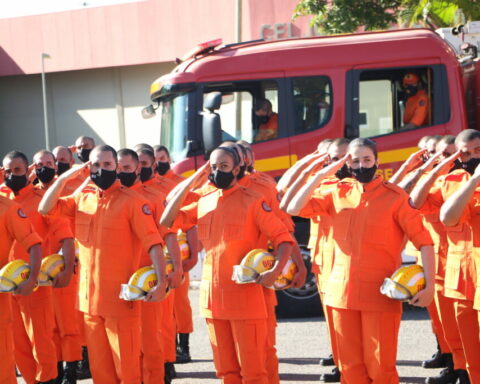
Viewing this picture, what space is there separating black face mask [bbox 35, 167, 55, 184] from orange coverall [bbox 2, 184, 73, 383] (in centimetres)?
43

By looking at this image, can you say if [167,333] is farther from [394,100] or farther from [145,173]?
[394,100]

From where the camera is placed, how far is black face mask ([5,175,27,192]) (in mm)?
7832

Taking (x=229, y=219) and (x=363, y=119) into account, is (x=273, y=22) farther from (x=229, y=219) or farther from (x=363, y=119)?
(x=229, y=219)

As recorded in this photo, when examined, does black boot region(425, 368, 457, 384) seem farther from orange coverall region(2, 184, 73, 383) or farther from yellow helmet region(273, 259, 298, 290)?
orange coverall region(2, 184, 73, 383)

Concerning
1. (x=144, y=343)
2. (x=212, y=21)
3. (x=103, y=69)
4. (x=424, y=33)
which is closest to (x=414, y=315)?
(x=424, y=33)

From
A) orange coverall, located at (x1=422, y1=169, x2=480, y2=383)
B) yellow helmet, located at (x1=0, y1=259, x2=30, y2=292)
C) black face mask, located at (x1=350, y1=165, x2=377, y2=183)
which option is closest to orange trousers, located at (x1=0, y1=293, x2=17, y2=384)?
yellow helmet, located at (x1=0, y1=259, x2=30, y2=292)

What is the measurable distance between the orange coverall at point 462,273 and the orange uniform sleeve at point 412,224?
28.7 inches

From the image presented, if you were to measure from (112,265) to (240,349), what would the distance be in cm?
107

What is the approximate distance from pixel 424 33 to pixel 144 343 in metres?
5.49

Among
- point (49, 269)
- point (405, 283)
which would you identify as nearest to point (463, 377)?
point (405, 283)

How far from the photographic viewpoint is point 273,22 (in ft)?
79.4

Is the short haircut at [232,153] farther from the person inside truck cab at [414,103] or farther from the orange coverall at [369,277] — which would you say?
the person inside truck cab at [414,103]

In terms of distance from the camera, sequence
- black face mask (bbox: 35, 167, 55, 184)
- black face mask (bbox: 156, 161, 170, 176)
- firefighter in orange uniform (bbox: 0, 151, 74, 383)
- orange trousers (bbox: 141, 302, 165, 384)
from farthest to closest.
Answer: black face mask (bbox: 156, 161, 170, 176) < black face mask (bbox: 35, 167, 55, 184) < firefighter in orange uniform (bbox: 0, 151, 74, 383) < orange trousers (bbox: 141, 302, 165, 384)

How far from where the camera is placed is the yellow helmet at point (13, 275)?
673cm
